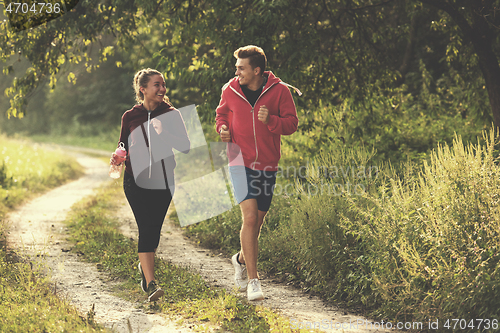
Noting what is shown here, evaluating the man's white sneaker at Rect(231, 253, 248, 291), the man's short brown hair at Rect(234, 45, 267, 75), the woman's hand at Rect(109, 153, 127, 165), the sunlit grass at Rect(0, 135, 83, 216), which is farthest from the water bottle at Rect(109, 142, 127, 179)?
the sunlit grass at Rect(0, 135, 83, 216)

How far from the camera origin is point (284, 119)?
4176mm

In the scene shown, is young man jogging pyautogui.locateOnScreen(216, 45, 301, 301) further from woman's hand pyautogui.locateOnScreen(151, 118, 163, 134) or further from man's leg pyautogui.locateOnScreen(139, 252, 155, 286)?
man's leg pyautogui.locateOnScreen(139, 252, 155, 286)

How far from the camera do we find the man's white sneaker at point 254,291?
4.16 m

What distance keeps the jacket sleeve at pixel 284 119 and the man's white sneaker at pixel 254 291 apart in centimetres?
141

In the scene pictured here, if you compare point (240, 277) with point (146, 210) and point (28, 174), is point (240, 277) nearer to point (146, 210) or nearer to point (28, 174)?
point (146, 210)

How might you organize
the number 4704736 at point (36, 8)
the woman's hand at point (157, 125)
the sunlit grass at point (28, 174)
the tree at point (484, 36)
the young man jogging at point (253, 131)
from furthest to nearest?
the sunlit grass at point (28, 174) < the tree at point (484, 36) < the number 4704736 at point (36, 8) < the woman's hand at point (157, 125) < the young man jogging at point (253, 131)

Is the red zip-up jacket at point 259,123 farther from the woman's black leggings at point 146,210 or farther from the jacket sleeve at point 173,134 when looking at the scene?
the woman's black leggings at point 146,210

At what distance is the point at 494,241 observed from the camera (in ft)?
11.4

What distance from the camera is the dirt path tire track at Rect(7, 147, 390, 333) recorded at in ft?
13.1

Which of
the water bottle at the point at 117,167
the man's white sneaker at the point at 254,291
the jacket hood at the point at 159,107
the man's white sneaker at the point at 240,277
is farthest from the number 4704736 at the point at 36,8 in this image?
the man's white sneaker at the point at 254,291

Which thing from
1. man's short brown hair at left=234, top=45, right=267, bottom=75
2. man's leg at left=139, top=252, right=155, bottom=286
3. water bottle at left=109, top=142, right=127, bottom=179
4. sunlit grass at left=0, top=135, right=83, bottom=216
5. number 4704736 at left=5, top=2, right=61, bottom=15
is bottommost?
man's leg at left=139, top=252, right=155, bottom=286

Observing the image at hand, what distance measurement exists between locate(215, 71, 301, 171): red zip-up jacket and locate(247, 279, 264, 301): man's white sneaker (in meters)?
1.07

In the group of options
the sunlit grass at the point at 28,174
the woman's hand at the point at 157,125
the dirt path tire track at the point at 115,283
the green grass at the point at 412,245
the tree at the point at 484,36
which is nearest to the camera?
the green grass at the point at 412,245

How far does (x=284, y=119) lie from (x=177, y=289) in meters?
2.09
